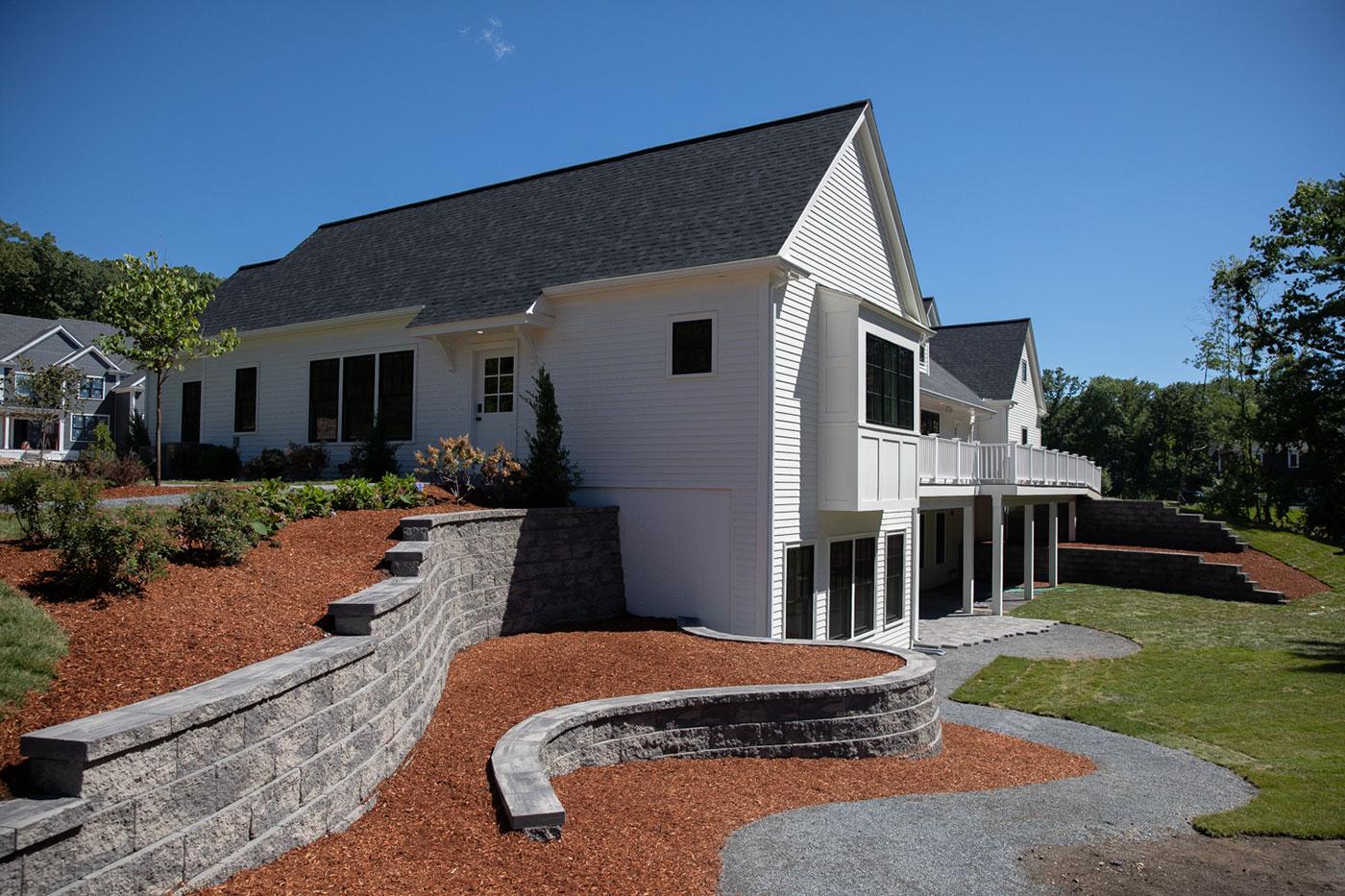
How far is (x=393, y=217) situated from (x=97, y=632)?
710 inches

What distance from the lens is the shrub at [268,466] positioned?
17.0 meters

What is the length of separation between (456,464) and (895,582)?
8.88m

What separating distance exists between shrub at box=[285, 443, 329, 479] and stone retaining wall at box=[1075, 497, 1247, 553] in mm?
25011

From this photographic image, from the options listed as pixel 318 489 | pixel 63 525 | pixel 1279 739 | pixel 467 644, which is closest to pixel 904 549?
pixel 1279 739

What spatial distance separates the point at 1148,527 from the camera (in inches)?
1124

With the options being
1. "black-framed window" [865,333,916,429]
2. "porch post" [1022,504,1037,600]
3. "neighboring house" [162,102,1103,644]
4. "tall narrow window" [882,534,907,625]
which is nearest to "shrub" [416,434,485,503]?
"neighboring house" [162,102,1103,644]

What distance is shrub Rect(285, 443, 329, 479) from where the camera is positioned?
16.7 meters

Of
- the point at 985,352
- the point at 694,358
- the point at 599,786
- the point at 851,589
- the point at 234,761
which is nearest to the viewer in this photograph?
the point at 234,761

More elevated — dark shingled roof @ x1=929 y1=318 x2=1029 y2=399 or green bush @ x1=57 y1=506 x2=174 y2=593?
dark shingled roof @ x1=929 y1=318 x2=1029 y2=399

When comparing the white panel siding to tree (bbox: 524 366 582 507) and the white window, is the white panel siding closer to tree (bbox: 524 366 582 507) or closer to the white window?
the white window

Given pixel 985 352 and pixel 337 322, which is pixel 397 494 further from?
pixel 985 352

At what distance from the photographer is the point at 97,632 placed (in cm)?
492

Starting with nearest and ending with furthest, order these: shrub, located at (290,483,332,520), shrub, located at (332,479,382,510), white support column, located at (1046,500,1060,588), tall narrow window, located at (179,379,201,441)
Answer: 1. shrub, located at (290,483,332,520)
2. shrub, located at (332,479,382,510)
3. tall narrow window, located at (179,379,201,441)
4. white support column, located at (1046,500,1060,588)

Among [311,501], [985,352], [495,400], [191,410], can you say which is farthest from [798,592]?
[985,352]
